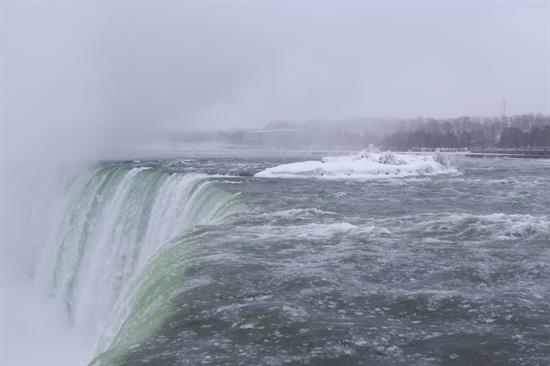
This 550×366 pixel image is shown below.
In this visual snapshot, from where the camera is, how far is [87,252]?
24.9 meters

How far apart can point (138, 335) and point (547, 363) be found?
A: 5.02 metres

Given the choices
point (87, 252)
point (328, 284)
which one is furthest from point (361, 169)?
point (328, 284)

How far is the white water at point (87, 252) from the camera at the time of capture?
64.6ft

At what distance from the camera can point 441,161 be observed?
47.0 m

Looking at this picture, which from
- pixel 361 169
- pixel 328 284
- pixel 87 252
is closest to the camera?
pixel 328 284

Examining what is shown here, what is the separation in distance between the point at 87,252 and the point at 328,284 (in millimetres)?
19214

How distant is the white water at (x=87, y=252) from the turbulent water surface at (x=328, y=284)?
0.59 ft

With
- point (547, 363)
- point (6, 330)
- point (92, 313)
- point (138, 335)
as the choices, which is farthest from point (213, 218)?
point (6, 330)

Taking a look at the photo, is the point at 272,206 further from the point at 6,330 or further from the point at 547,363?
the point at 6,330

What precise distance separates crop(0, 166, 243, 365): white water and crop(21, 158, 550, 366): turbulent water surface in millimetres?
181

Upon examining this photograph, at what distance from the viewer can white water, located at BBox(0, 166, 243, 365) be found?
19703 mm

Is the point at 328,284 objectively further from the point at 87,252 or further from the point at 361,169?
the point at 361,169

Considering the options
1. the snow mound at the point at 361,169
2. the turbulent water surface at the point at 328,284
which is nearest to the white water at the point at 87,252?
the turbulent water surface at the point at 328,284

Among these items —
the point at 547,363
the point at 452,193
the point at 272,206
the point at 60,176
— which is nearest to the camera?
the point at 547,363
